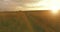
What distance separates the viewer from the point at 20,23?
0.67 meters

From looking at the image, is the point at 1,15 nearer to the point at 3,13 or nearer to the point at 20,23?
the point at 3,13

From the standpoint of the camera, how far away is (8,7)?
724 millimetres

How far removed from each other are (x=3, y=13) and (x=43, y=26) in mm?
257

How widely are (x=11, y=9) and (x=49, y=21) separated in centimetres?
25

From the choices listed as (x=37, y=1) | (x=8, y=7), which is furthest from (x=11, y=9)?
(x=37, y=1)

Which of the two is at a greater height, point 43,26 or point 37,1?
point 37,1

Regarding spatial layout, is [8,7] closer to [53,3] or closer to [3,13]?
[3,13]

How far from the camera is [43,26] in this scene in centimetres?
66

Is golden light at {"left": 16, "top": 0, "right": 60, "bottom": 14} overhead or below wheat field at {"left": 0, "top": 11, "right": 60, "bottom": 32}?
overhead

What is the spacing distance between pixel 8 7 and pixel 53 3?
29 cm

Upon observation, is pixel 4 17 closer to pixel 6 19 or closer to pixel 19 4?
pixel 6 19

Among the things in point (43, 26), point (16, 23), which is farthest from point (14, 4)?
point (43, 26)

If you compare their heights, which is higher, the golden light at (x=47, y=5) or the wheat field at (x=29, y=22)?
the golden light at (x=47, y=5)

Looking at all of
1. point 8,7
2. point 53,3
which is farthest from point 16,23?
point 53,3
